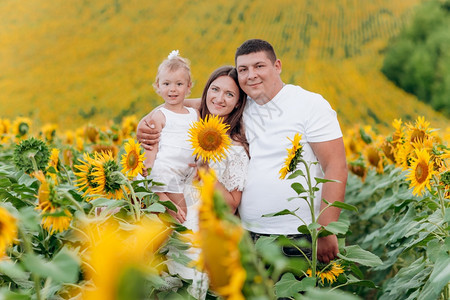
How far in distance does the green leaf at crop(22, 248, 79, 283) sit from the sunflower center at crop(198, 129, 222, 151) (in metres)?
0.88

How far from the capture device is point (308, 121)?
1.81 metres

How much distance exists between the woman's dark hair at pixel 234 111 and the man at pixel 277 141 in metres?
0.03

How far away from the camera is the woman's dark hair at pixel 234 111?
188 cm

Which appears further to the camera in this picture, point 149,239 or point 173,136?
point 173,136

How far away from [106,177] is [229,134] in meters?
0.67

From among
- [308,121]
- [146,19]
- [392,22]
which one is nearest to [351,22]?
[392,22]

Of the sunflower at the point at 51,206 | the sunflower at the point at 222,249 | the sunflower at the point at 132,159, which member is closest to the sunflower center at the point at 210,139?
the sunflower at the point at 132,159

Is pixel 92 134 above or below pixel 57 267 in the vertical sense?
above

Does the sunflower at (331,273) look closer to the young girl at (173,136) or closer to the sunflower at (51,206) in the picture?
the young girl at (173,136)

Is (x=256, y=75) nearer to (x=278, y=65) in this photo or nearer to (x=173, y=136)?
(x=278, y=65)

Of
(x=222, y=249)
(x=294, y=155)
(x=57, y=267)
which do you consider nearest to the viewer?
(x=222, y=249)

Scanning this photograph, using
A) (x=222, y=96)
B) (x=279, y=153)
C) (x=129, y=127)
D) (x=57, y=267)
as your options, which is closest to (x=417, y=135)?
(x=279, y=153)

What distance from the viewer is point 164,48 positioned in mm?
9945

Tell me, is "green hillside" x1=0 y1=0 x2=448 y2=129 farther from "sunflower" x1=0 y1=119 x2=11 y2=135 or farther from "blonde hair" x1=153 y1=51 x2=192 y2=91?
"blonde hair" x1=153 y1=51 x2=192 y2=91
